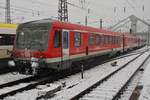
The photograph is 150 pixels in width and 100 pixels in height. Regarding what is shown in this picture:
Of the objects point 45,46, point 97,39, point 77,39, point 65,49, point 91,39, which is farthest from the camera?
point 97,39

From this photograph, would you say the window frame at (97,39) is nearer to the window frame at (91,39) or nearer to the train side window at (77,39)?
the window frame at (91,39)

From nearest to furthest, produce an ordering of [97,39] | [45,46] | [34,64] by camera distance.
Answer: [34,64]
[45,46]
[97,39]

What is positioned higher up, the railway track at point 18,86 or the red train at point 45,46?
the red train at point 45,46

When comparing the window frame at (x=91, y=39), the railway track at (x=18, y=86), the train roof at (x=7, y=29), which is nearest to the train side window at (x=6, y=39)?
the train roof at (x=7, y=29)

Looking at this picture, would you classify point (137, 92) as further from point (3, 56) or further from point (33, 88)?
point (3, 56)

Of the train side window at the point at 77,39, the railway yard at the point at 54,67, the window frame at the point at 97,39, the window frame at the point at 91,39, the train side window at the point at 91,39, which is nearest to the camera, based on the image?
the railway yard at the point at 54,67

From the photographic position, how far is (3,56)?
649 inches

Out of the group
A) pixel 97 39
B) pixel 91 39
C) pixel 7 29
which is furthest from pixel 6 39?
pixel 97 39

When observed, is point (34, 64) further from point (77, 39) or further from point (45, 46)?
point (77, 39)

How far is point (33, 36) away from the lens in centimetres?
1369

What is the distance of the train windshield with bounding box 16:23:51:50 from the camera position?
13.3 metres

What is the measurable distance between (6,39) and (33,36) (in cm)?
382

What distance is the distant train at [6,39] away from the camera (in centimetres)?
1644

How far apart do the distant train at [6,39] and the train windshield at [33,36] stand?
2.45 meters
